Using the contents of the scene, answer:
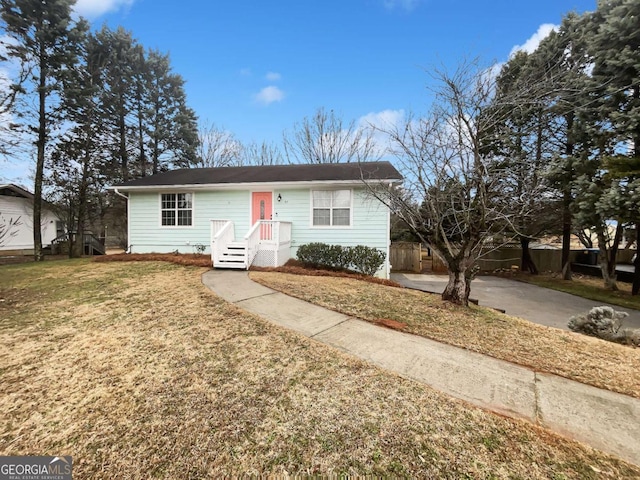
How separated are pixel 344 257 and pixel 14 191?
2327 cm

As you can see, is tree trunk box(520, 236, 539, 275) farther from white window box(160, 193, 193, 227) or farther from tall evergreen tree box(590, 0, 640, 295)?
white window box(160, 193, 193, 227)

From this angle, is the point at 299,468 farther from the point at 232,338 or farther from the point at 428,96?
the point at 428,96

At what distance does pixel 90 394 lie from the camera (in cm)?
261

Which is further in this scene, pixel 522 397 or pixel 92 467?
pixel 522 397

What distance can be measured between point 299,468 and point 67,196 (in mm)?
20314

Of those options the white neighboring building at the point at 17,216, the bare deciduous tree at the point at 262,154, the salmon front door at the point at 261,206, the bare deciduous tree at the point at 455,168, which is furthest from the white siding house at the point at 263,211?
the white neighboring building at the point at 17,216

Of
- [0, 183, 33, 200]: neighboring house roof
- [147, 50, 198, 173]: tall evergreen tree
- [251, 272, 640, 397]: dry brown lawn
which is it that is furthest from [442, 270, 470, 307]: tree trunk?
[0, 183, 33, 200]: neighboring house roof

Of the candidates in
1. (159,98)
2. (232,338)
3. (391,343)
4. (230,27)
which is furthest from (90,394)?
(159,98)

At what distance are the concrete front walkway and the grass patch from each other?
9447 millimetres

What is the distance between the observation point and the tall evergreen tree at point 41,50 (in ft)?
39.1

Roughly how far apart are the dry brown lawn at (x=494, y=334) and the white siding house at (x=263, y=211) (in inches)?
143

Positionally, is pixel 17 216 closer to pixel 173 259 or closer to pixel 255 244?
pixel 173 259

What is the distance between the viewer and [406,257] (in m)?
15.9

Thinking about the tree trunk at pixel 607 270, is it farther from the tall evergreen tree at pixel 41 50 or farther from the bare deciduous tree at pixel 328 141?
the tall evergreen tree at pixel 41 50
